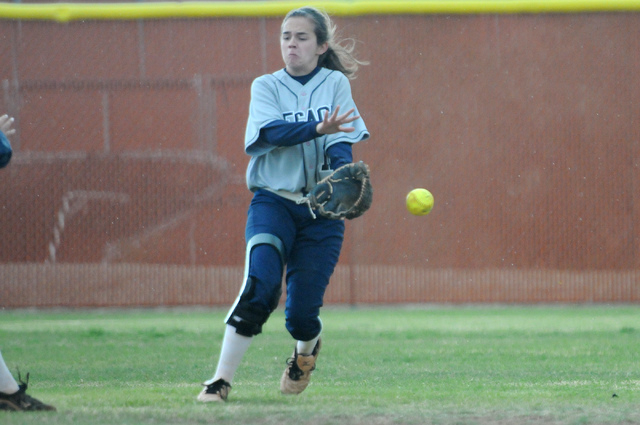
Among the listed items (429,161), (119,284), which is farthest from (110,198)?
(429,161)

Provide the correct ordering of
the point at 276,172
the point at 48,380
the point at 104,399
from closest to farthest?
the point at 104,399
the point at 276,172
the point at 48,380

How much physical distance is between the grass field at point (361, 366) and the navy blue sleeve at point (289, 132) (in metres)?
1.11

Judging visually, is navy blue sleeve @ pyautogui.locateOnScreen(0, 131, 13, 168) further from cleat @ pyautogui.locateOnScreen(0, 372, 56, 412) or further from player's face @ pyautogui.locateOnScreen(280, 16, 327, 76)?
player's face @ pyautogui.locateOnScreen(280, 16, 327, 76)

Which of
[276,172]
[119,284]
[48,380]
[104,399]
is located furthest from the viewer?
[119,284]

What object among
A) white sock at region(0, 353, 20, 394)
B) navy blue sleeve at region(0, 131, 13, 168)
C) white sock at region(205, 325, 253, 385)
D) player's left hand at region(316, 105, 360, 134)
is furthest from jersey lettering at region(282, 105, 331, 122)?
white sock at region(0, 353, 20, 394)

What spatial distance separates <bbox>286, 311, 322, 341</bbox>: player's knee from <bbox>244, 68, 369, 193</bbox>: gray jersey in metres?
0.56

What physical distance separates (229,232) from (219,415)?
6232 mm

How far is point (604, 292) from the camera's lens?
971cm

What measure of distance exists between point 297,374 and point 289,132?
1132mm

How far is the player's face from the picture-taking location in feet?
14.3

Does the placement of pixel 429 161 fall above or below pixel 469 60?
below

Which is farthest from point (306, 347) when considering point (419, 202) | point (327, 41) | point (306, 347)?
point (419, 202)

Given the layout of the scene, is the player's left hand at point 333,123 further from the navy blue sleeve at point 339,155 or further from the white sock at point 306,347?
the white sock at point 306,347

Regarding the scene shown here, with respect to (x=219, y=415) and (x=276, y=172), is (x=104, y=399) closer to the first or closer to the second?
(x=219, y=415)
